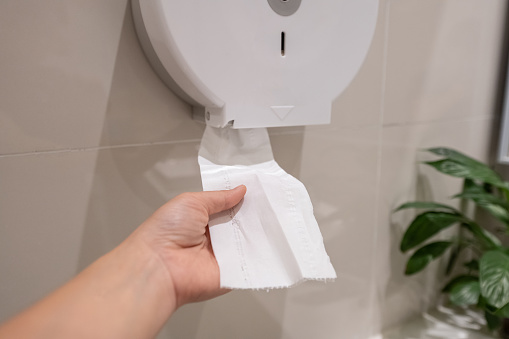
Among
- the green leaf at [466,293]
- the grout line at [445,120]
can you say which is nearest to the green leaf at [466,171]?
the grout line at [445,120]

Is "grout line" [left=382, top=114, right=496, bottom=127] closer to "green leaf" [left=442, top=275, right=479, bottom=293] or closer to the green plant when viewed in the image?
the green plant

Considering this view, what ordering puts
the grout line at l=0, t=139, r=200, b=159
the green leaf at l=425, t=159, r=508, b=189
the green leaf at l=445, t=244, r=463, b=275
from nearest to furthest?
1. the grout line at l=0, t=139, r=200, b=159
2. the green leaf at l=425, t=159, r=508, b=189
3. the green leaf at l=445, t=244, r=463, b=275

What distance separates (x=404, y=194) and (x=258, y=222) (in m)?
0.53

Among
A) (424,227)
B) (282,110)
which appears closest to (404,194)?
(424,227)

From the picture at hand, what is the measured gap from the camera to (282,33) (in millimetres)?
485

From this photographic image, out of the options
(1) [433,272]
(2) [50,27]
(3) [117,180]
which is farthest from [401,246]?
(2) [50,27]

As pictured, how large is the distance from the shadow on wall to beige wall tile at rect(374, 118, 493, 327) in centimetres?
45

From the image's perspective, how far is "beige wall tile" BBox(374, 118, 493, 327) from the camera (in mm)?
841

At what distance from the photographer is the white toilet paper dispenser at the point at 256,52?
0.43 metres

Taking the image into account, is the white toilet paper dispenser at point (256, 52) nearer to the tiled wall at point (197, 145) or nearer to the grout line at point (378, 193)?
the tiled wall at point (197, 145)

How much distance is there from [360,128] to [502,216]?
403mm

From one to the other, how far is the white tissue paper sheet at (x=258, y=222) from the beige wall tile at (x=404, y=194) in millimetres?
400

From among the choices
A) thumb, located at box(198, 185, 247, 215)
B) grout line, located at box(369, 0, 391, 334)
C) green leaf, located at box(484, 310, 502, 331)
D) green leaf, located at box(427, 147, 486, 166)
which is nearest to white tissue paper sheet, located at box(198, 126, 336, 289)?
thumb, located at box(198, 185, 247, 215)

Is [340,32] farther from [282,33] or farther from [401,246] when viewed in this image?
[401,246]
